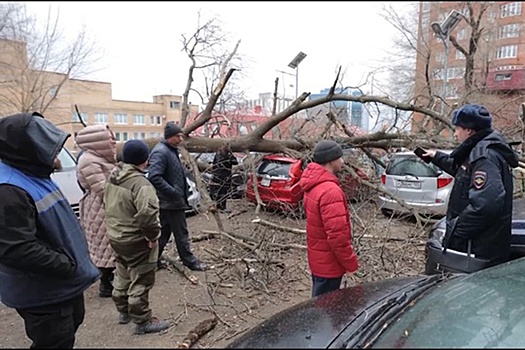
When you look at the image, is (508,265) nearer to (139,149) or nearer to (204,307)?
(204,307)

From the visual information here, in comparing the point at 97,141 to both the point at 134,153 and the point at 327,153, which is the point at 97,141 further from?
the point at 327,153

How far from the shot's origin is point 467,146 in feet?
10.1

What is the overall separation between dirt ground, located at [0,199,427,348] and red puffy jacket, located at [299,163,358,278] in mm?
962

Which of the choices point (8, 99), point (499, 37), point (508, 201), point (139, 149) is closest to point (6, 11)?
point (8, 99)

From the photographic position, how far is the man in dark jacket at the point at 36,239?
1.97 m

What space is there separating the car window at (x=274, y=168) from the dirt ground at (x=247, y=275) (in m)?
2.35

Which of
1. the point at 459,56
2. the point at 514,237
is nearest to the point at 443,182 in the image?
the point at 514,237

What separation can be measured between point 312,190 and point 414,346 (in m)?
1.75

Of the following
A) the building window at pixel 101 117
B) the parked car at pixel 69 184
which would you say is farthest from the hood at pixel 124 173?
the building window at pixel 101 117

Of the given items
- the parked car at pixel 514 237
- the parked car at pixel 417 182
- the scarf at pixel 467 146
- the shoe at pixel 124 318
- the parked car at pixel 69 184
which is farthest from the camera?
the parked car at pixel 417 182

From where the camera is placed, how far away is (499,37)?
1794cm

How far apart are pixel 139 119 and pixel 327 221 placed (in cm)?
4860

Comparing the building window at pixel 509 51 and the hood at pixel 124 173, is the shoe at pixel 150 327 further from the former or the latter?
the building window at pixel 509 51

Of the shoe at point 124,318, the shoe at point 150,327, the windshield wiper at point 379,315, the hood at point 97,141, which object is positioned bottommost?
the shoe at point 124,318
